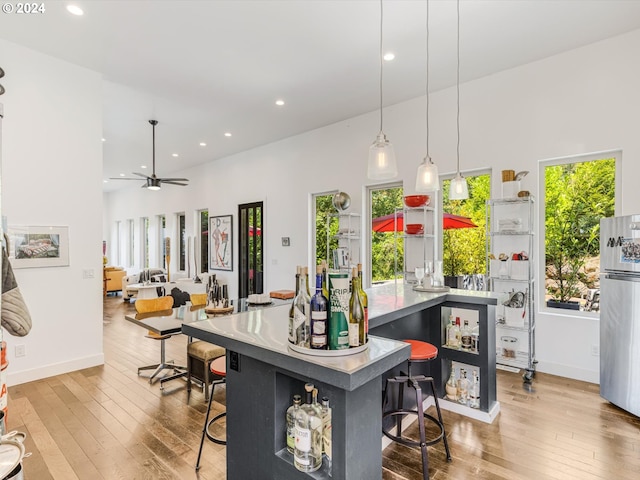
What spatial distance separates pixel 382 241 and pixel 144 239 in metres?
8.99

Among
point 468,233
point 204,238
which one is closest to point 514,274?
point 468,233

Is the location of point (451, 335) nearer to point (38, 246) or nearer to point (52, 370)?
point (52, 370)

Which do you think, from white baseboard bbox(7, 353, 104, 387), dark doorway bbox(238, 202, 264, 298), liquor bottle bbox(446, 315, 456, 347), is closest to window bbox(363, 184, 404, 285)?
liquor bottle bbox(446, 315, 456, 347)

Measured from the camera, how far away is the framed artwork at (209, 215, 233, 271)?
8062 mm

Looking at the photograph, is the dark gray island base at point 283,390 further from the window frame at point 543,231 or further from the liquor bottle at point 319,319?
the window frame at point 543,231

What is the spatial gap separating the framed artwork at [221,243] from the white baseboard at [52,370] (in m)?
4.01

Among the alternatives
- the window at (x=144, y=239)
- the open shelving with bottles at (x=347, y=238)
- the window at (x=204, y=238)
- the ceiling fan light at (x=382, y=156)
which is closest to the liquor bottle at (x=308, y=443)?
the ceiling fan light at (x=382, y=156)

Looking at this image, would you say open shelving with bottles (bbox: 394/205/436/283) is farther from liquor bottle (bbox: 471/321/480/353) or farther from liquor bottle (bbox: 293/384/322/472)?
liquor bottle (bbox: 293/384/322/472)

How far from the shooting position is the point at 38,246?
3.81m

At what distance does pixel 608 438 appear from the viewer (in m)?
2.60

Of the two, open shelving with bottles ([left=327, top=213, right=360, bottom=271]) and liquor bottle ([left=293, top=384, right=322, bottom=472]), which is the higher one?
open shelving with bottles ([left=327, top=213, right=360, bottom=271])

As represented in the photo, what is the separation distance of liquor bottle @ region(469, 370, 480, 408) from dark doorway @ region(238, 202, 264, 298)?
5071mm

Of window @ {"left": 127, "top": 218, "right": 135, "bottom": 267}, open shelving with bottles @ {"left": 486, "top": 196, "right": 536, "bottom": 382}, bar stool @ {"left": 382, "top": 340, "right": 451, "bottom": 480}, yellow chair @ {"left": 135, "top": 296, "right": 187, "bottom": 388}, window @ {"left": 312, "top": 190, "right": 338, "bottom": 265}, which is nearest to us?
bar stool @ {"left": 382, "top": 340, "right": 451, "bottom": 480}

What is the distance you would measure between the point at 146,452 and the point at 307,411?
1.68 m
